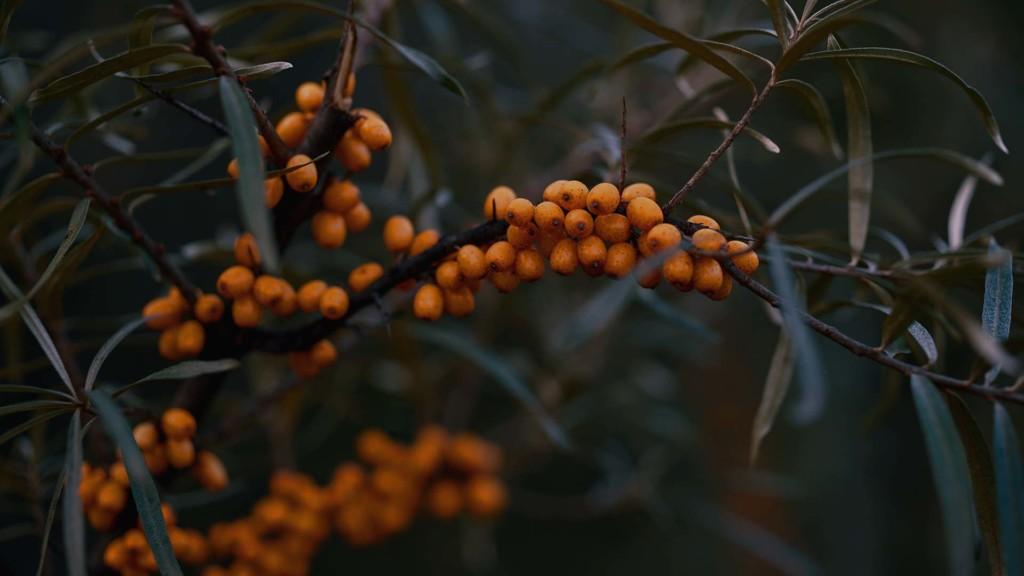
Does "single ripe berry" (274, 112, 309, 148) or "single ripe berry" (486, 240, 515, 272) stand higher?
"single ripe berry" (274, 112, 309, 148)

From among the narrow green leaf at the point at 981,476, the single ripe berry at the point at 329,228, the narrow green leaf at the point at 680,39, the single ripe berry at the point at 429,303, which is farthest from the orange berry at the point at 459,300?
the narrow green leaf at the point at 981,476

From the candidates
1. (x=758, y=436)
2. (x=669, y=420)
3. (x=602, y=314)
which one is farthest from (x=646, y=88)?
(x=758, y=436)

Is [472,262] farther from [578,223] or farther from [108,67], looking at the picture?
[108,67]

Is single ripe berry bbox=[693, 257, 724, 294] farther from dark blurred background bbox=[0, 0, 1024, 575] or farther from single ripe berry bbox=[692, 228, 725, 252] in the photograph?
dark blurred background bbox=[0, 0, 1024, 575]

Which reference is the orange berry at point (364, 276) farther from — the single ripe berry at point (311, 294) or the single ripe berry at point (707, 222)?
the single ripe berry at point (707, 222)

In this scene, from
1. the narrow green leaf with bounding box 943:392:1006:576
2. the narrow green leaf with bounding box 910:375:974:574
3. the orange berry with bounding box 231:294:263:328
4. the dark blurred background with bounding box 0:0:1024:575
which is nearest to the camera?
the narrow green leaf with bounding box 910:375:974:574

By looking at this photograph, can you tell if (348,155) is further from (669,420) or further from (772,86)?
(669,420)

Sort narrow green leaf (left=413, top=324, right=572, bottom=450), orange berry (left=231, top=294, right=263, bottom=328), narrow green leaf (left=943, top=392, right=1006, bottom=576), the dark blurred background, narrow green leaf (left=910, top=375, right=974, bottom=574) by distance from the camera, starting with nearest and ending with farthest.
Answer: narrow green leaf (left=910, top=375, right=974, bottom=574), narrow green leaf (left=943, top=392, right=1006, bottom=576), orange berry (left=231, top=294, right=263, bottom=328), narrow green leaf (left=413, top=324, right=572, bottom=450), the dark blurred background

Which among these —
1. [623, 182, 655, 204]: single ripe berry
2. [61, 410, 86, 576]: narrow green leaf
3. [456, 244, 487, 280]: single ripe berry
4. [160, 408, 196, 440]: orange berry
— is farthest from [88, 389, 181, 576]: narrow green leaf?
[623, 182, 655, 204]: single ripe berry

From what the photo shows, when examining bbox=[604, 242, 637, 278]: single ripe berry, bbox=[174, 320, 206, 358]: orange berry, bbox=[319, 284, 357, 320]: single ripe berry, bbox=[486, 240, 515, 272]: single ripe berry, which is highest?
bbox=[604, 242, 637, 278]: single ripe berry
